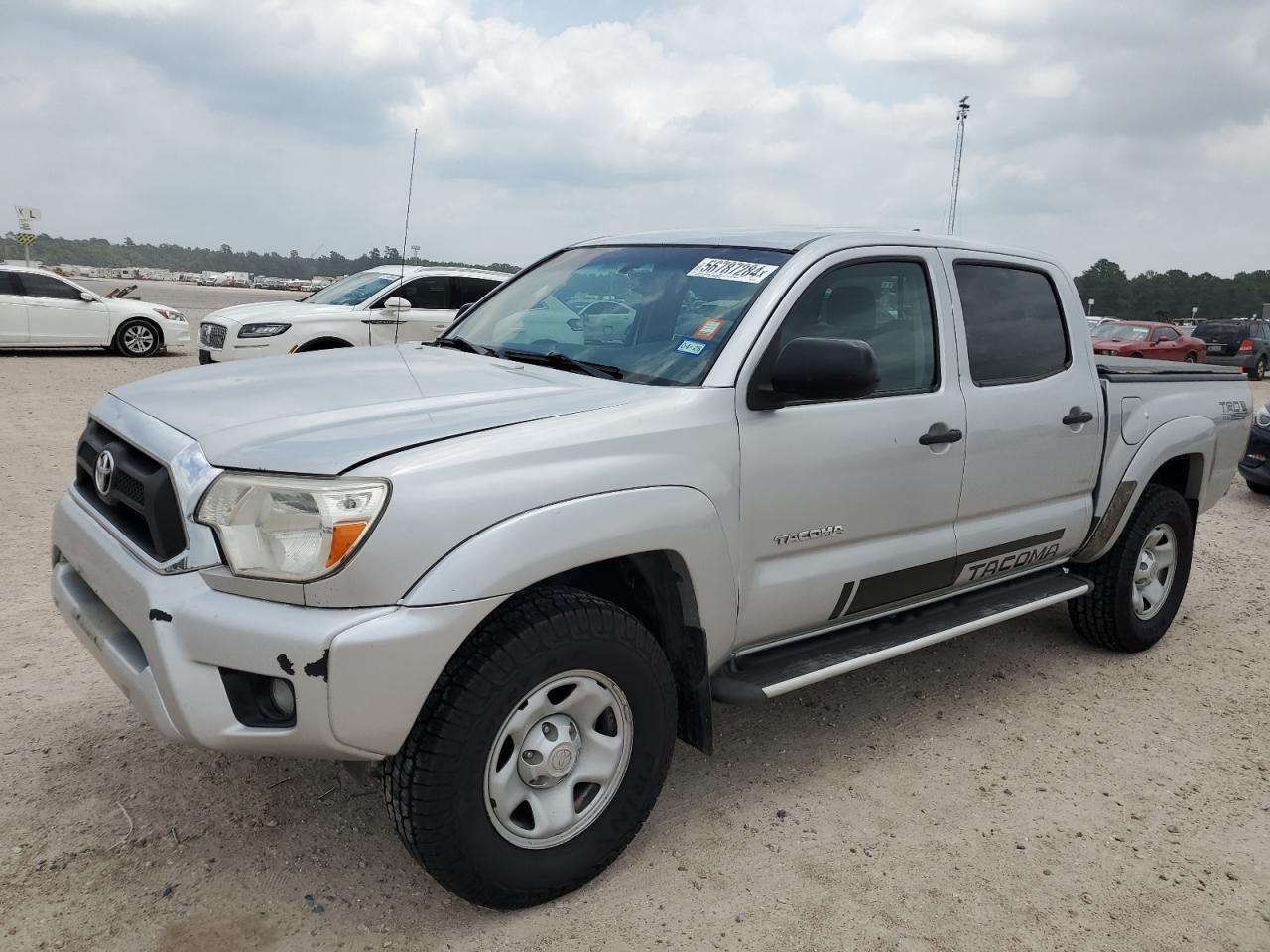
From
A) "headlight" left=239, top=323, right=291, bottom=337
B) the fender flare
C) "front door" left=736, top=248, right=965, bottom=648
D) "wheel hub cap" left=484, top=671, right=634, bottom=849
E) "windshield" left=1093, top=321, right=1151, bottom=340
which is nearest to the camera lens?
"wheel hub cap" left=484, top=671, right=634, bottom=849

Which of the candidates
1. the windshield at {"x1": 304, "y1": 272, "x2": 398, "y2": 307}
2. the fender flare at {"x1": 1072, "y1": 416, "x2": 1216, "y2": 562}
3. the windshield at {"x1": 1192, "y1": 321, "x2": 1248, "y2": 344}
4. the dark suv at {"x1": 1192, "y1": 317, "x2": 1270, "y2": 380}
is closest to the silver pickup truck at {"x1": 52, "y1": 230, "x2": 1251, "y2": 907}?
the fender flare at {"x1": 1072, "y1": 416, "x2": 1216, "y2": 562}

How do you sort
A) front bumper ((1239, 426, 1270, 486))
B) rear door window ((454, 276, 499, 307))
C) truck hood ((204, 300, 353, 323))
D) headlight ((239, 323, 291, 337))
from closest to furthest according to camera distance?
front bumper ((1239, 426, 1270, 486)), headlight ((239, 323, 291, 337)), truck hood ((204, 300, 353, 323)), rear door window ((454, 276, 499, 307))

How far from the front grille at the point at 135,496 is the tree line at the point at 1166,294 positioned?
7010 cm

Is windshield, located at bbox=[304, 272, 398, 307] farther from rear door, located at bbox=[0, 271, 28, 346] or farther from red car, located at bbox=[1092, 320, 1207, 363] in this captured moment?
red car, located at bbox=[1092, 320, 1207, 363]

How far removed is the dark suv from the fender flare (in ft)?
69.4

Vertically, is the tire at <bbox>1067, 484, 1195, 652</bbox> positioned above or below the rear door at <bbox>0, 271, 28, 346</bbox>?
below

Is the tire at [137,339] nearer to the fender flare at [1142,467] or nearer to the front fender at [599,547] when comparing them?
the fender flare at [1142,467]

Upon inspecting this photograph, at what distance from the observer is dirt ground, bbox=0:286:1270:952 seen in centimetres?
273

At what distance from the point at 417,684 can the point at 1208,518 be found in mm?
8118

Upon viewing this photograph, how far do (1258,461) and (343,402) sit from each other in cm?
946

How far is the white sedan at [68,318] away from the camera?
50.0 feet

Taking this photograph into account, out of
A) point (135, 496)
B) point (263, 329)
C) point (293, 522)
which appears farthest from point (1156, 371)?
point (263, 329)

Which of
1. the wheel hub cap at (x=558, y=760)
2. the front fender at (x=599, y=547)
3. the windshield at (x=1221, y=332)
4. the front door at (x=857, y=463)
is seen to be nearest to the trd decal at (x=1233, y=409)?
the front door at (x=857, y=463)

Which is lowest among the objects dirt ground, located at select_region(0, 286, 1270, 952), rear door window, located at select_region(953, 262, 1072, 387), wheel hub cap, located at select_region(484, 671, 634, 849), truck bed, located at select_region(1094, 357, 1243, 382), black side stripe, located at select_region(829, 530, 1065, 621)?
dirt ground, located at select_region(0, 286, 1270, 952)
